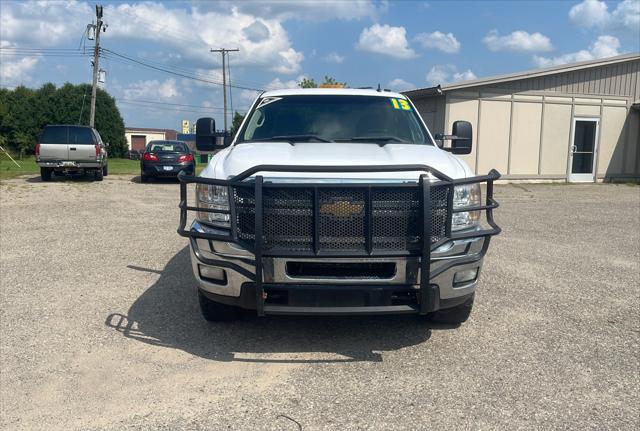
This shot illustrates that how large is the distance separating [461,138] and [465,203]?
68.4 inches

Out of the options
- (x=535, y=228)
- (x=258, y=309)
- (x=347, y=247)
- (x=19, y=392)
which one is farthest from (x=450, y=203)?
(x=535, y=228)

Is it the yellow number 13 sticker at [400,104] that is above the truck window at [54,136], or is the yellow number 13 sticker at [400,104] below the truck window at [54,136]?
above

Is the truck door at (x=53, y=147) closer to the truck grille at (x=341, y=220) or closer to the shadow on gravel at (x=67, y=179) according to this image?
the shadow on gravel at (x=67, y=179)

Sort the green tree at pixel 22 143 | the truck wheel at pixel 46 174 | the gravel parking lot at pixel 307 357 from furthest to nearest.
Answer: the green tree at pixel 22 143 < the truck wheel at pixel 46 174 < the gravel parking lot at pixel 307 357

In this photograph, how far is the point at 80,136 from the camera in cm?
Result: 1816

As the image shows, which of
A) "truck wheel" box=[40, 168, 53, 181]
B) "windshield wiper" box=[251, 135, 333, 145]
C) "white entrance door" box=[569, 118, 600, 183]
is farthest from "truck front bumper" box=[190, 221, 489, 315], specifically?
"white entrance door" box=[569, 118, 600, 183]

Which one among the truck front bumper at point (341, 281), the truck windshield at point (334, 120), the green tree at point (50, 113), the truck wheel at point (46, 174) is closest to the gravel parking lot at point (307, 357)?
the truck front bumper at point (341, 281)

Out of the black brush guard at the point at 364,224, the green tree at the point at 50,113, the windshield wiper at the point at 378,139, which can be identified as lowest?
the black brush guard at the point at 364,224

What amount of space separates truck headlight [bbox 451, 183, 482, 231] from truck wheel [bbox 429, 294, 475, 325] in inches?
30.8

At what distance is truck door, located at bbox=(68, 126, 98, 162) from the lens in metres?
18.0

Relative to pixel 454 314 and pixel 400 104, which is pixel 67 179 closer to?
pixel 400 104

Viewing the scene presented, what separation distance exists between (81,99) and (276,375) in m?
48.7

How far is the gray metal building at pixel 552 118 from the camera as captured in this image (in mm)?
17859

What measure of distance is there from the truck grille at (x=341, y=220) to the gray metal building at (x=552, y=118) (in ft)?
46.0
